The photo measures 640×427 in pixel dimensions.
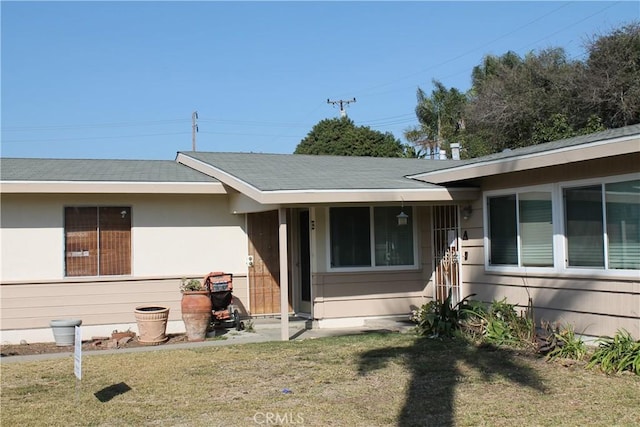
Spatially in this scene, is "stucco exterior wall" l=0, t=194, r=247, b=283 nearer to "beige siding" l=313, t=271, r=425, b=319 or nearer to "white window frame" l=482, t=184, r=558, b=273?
"beige siding" l=313, t=271, r=425, b=319

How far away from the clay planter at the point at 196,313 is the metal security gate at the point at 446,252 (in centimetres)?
431

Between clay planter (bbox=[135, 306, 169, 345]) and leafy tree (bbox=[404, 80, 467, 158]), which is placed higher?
leafy tree (bbox=[404, 80, 467, 158])

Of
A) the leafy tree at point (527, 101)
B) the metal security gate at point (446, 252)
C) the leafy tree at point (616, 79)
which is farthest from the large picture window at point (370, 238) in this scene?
the leafy tree at point (616, 79)

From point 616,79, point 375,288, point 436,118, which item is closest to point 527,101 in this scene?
point 616,79

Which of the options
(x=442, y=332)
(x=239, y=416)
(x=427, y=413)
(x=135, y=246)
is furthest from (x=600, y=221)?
(x=135, y=246)

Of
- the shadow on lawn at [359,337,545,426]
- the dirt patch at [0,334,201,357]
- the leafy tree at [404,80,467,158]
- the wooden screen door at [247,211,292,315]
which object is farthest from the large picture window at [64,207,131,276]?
the leafy tree at [404,80,467,158]

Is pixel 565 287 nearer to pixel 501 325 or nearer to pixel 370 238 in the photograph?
pixel 501 325

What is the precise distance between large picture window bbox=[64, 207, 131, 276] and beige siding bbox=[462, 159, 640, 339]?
6306 mm

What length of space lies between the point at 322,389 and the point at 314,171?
18.8 feet

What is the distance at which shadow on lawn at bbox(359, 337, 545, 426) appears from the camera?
639 cm

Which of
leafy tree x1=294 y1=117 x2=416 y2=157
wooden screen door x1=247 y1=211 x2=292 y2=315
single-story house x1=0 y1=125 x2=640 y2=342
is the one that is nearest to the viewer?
single-story house x1=0 y1=125 x2=640 y2=342

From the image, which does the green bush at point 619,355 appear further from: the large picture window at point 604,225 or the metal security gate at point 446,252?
the metal security gate at point 446,252

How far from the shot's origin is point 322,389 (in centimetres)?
737

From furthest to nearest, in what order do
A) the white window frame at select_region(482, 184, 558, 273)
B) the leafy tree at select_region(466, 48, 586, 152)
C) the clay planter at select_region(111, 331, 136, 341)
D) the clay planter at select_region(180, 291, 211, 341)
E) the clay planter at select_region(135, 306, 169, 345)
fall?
the leafy tree at select_region(466, 48, 586, 152), the clay planter at select_region(111, 331, 136, 341), the clay planter at select_region(180, 291, 211, 341), the clay planter at select_region(135, 306, 169, 345), the white window frame at select_region(482, 184, 558, 273)
